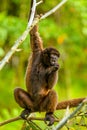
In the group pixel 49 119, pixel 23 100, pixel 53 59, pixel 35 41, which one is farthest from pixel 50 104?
pixel 35 41

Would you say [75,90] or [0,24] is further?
[75,90]

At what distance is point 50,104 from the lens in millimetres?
5578

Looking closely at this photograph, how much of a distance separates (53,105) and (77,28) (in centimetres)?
660

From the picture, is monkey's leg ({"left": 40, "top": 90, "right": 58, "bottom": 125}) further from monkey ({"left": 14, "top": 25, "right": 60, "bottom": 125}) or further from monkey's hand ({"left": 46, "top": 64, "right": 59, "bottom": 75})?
monkey's hand ({"left": 46, "top": 64, "right": 59, "bottom": 75})

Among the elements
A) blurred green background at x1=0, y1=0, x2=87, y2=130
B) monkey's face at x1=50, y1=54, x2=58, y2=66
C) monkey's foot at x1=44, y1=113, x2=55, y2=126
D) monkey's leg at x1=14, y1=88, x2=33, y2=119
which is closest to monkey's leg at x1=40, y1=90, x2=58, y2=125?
monkey's foot at x1=44, y1=113, x2=55, y2=126

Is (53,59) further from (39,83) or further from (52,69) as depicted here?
(39,83)

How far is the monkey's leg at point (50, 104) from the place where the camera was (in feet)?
18.1

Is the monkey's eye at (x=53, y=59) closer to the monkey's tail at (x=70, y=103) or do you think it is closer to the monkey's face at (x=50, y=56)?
Answer: the monkey's face at (x=50, y=56)

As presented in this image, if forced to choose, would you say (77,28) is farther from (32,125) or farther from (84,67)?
(32,125)

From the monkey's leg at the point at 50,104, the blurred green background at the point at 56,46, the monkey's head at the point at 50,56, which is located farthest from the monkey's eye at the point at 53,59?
the blurred green background at the point at 56,46

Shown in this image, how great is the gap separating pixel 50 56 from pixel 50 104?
1.70 feet

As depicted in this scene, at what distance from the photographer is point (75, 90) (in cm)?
1256

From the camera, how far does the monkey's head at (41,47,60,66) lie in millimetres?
5496

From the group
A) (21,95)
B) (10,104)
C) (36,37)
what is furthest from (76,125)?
(10,104)
